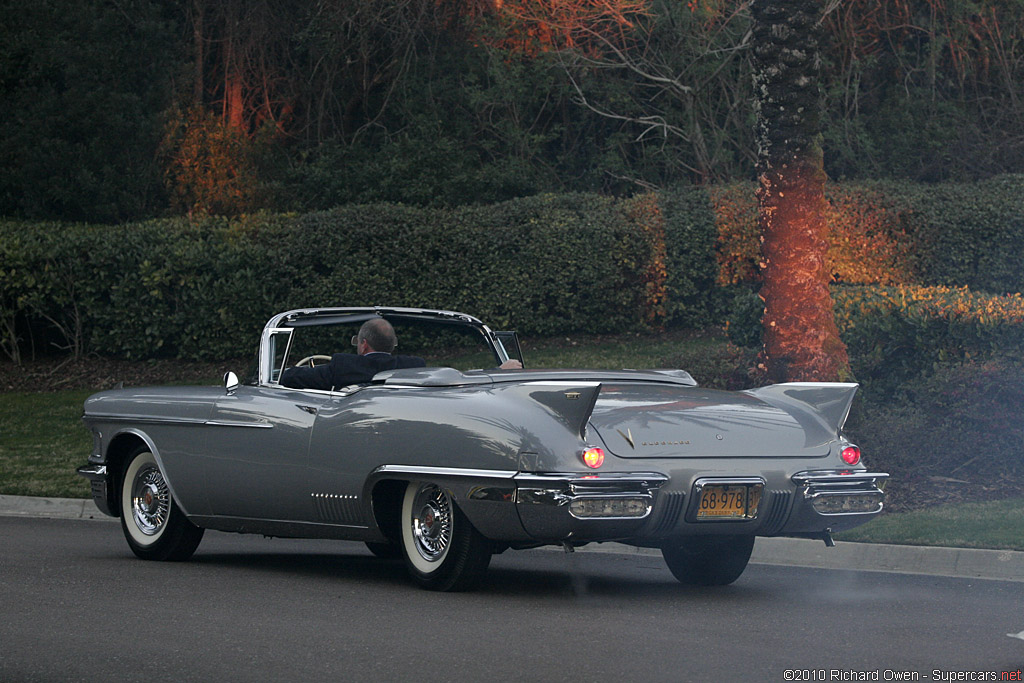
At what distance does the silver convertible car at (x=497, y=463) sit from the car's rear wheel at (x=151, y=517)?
2 centimetres

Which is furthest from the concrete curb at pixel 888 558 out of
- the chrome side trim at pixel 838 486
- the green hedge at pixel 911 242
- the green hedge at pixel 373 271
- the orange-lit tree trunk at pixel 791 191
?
the green hedge at pixel 911 242

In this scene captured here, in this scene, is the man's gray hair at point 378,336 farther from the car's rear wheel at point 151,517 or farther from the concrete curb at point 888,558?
the concrete curb at point 888,558

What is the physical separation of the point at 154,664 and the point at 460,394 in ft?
7.46

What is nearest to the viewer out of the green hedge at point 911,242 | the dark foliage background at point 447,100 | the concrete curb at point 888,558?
the concrete curb at point 888,558

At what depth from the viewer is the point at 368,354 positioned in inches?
340

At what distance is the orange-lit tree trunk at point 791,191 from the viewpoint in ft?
46.3

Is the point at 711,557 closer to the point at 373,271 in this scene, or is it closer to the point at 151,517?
the point at 151,517

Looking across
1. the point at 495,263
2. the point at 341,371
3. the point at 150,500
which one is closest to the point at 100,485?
the point at 150,500

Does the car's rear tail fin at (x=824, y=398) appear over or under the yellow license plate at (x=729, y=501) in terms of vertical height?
over

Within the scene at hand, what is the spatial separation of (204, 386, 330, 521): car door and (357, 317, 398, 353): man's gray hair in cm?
53

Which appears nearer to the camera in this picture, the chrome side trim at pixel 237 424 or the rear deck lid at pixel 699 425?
the rear deck lid at pixel 699 425

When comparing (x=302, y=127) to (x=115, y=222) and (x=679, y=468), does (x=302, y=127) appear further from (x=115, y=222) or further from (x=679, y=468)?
(x=679, y=468)

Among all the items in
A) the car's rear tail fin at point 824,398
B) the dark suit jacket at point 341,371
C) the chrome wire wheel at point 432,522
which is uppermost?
the dark suit jacket at point 341,371

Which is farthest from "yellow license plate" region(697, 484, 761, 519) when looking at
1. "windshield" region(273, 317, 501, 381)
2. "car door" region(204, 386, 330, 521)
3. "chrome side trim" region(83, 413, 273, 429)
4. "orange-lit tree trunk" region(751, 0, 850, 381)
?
"windshield" region(273, 317, 501, 381)
